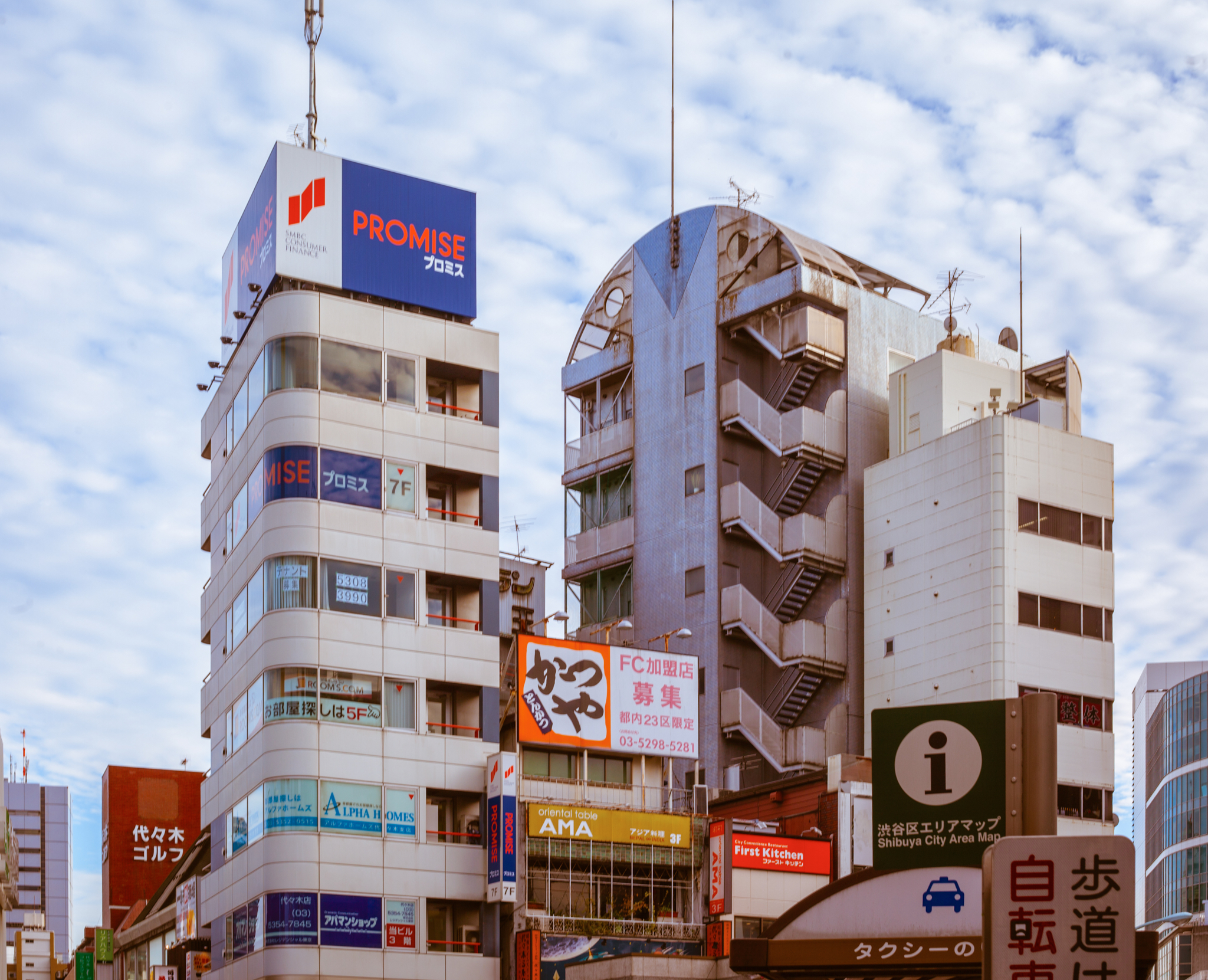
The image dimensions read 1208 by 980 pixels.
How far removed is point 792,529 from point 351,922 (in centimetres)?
3252

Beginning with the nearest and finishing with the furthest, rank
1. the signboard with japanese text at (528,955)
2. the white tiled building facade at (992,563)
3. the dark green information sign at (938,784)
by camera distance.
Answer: the dark green information sign at (938,784) < the signboard with japanese text at (528,955) < the white tiled building facade at (992,563)

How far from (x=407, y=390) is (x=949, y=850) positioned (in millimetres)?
54729

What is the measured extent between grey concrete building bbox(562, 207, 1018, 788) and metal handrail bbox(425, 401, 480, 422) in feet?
51.2

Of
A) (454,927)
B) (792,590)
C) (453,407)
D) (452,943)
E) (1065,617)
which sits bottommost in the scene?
(452,943)

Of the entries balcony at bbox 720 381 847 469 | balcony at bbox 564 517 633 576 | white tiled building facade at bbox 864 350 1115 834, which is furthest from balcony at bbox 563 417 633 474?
white tiled building facade at bbox 864 350 1115 834

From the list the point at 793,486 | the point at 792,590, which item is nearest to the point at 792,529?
the point at 792,590

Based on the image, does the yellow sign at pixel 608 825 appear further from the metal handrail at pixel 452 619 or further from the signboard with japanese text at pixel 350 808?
the metal handrail at pixel 452 619

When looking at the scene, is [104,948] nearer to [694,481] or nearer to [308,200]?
[694,481]

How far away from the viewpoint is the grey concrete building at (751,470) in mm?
83250

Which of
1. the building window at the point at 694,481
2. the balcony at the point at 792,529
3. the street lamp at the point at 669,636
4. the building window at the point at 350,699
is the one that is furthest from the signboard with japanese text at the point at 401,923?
the building window at the point at 694,481

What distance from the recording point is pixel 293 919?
59.8m

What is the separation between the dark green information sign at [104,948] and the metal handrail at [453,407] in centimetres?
5025

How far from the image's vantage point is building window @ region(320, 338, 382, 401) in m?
65.6

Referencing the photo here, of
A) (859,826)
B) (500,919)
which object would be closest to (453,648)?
(500,919)
